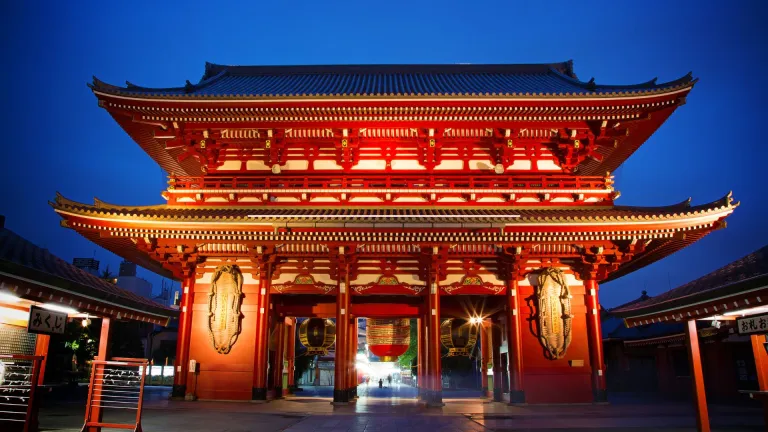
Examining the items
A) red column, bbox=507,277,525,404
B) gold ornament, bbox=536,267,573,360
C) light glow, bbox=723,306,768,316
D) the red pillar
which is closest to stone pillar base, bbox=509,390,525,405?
red column, bbox=507,277,525,404

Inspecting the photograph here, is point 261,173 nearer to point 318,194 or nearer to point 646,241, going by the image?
point 318,194

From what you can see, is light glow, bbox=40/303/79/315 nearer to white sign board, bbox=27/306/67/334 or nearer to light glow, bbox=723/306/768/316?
white sign board, bbox=27/306/67/334

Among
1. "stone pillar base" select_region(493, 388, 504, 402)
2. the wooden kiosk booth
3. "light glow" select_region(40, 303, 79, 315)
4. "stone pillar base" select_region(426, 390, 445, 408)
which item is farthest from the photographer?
"stone pillar base" select_region(493, 388, 504, 402)

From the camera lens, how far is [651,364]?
28453mm

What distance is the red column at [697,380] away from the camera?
9.57 m

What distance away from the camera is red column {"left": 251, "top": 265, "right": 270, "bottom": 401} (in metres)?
16.6

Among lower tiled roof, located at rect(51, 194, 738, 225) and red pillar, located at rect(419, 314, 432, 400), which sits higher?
lower tiled roof, located at rect(51, 194, 738, 225)

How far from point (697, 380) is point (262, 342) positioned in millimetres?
12812

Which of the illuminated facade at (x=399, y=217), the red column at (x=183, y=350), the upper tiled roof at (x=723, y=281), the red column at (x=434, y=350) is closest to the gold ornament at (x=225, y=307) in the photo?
the illuminated facade at (x=399, y=217)

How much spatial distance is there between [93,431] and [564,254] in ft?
47.9

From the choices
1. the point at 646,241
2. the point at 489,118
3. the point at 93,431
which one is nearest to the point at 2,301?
the point at 93,431

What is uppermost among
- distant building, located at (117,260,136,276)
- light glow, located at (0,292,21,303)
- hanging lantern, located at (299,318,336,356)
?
distant building, located at (117,260,136,276)

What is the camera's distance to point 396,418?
13.1 m

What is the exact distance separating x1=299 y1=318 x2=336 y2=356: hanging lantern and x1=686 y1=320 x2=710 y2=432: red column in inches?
533
